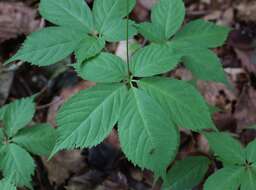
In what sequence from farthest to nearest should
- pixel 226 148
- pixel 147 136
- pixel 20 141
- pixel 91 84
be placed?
pixel 91 84 < pixel 20 141 < pixel 226 148 < pixel 147 136

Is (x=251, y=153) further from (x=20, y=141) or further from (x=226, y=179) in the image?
(x=20, y=141)

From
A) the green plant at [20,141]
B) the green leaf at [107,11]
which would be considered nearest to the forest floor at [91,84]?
the green plant at [20,141]

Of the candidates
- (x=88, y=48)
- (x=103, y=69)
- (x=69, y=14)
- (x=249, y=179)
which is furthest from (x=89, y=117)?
(x=249, y=179)

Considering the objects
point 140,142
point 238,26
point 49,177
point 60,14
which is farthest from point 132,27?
point 238,26

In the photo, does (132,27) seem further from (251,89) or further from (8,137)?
(251,89)

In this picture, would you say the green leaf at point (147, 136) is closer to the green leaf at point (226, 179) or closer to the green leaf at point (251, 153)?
the green leaf at point (226, 179)

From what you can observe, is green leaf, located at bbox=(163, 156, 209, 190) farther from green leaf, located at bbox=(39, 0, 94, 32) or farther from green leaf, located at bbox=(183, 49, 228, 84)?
green leaf, located at bbox=(39, 0, 94, 32)
